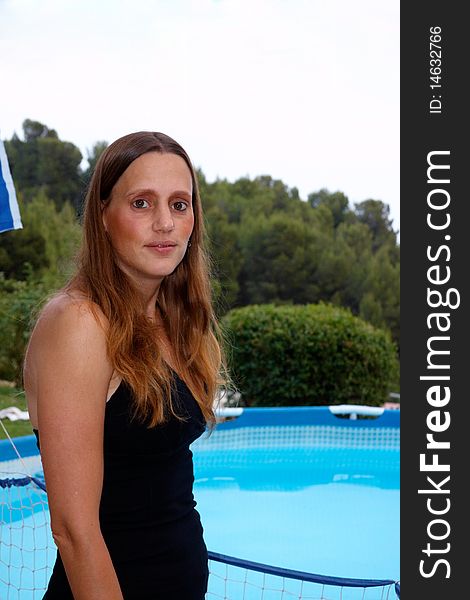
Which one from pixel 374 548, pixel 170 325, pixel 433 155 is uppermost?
pixel 433 155

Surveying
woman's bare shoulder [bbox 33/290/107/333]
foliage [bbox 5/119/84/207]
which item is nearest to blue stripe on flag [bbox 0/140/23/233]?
woman's bare shoulder [bbox 33/290/107/333]

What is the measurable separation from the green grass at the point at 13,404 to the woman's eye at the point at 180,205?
21.8 feet

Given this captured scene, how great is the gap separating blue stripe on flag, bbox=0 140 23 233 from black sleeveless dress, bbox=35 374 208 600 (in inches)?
101

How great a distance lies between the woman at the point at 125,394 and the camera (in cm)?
116

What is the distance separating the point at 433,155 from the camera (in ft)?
6.71

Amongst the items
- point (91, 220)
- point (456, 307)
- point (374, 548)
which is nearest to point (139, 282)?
point (91, 220)

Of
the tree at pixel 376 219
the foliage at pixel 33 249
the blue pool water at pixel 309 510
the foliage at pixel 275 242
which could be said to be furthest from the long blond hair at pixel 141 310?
the tree at pixel 376 219

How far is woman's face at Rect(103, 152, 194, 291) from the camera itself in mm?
1323

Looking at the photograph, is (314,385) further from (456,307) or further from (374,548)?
(456,307)

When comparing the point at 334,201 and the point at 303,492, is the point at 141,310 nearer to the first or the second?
the point at 303,492

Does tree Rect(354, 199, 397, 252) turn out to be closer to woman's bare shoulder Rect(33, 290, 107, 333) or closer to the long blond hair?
the long blond hair

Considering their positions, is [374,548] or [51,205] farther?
[51,205]

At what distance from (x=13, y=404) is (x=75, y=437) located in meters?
8.27

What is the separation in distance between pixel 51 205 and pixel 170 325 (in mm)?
10341
